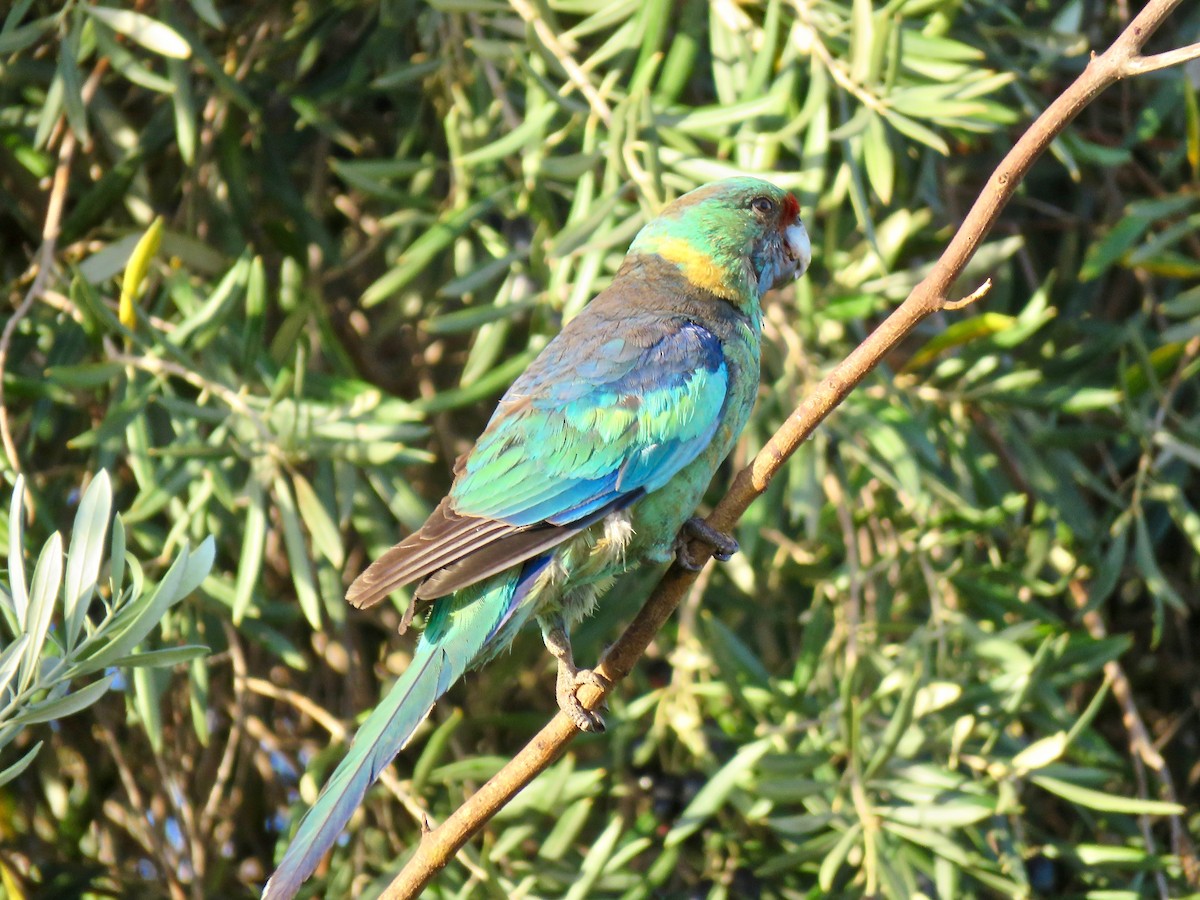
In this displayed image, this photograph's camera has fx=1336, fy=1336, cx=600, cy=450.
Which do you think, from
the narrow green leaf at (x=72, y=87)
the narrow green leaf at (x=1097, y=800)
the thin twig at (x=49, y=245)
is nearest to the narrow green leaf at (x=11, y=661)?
the thin twig at (x=49, y=245)

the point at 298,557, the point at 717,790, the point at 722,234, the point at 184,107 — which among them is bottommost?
the point at 717,790

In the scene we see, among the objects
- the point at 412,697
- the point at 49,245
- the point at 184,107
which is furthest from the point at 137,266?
the point at 412,697

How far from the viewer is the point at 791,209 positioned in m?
3.38

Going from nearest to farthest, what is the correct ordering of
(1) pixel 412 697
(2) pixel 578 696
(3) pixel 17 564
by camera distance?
1. (3) pixel 17 564
2. (1) pixel 412 697
3. (2) pixel 578 696

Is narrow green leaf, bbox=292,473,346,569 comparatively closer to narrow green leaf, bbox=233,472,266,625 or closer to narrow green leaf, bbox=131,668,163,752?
narrow green leaf, bbox=233,472,266,625

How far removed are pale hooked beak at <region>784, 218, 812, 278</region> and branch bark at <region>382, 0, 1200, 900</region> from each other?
117 cm

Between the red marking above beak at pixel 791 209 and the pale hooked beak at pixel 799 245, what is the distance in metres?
0.02

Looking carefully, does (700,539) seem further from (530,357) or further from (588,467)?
(530,357)

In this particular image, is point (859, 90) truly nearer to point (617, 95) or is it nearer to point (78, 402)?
→ point (617, 95)

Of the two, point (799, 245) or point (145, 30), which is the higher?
point (145, 30)

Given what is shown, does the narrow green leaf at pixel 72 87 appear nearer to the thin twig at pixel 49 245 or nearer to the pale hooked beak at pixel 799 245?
the thin twig at pixel 49 245

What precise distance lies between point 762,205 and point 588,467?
960mm

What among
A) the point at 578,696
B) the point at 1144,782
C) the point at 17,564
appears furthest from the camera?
the point at 1144,782

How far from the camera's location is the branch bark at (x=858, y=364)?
2023mm
